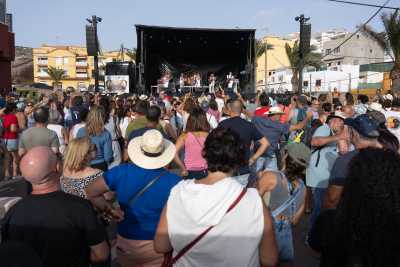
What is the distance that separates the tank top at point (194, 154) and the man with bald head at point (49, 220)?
2.64m

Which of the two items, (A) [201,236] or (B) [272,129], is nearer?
(A) [201,236]

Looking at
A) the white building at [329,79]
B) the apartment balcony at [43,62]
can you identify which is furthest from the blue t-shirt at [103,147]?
the apartment balcony at [43,62]

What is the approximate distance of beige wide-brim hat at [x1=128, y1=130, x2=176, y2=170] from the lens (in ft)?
10.0

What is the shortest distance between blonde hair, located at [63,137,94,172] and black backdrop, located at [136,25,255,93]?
16590 millimetres

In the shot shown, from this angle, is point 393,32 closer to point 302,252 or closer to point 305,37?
point 305,37

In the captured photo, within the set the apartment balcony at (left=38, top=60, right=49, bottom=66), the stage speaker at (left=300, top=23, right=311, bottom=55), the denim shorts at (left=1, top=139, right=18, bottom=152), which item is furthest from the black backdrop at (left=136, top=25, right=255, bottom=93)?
the apartment balcony at (left=38, top=60, right=49, bottom=66)

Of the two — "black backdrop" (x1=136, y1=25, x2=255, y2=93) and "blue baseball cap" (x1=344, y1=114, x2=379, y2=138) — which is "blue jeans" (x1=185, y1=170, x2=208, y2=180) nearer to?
"blue baseball cap" (x1=344, y1=114, x2=379, y2=138)

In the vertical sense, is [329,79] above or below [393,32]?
below

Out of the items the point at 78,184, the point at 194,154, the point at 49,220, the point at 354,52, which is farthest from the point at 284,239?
the point at 354,52

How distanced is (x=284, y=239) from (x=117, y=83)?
→ 67.5 feet

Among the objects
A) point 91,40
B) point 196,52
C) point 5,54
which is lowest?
point 91,40

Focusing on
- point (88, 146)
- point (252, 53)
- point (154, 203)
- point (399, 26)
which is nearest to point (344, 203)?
point (154, 203)

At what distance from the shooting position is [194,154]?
203 inches

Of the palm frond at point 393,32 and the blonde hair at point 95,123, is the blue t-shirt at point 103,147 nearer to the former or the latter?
the blonde hair at point 95,123
